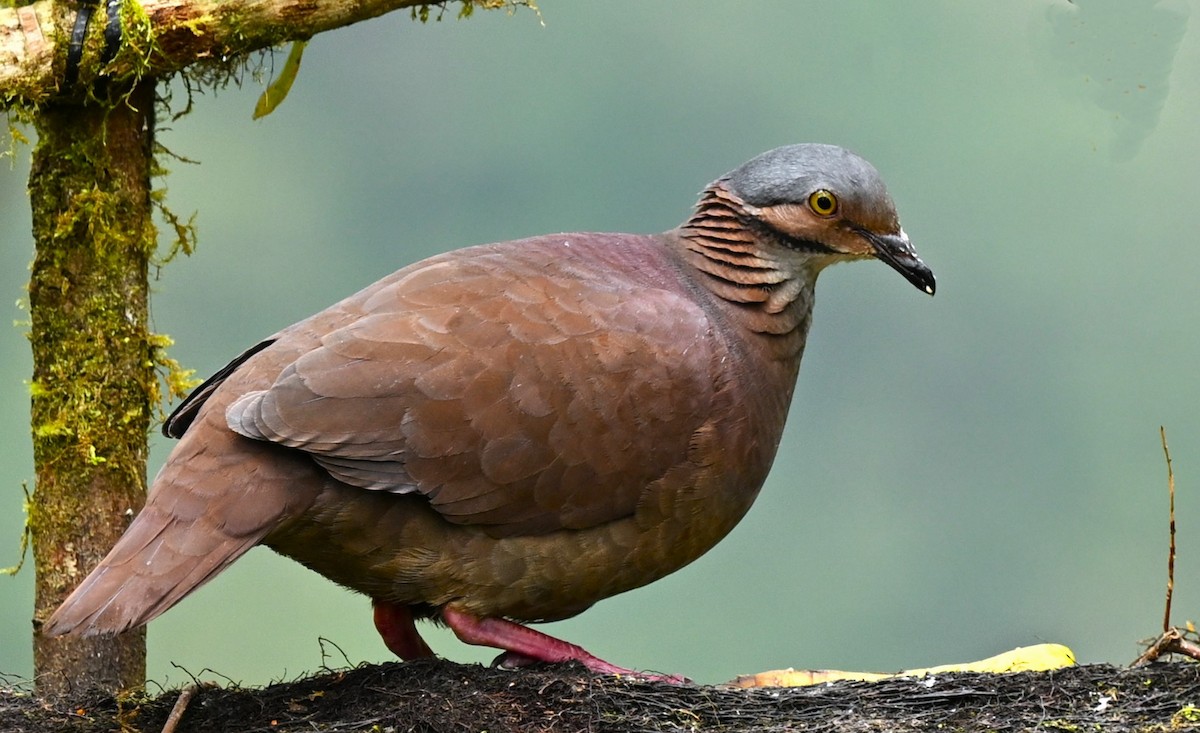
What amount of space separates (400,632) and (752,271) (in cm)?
158

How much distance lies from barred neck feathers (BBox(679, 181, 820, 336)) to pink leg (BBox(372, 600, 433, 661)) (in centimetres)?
142

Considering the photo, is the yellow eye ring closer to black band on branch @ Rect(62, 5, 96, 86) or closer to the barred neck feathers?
the barred neck feathers

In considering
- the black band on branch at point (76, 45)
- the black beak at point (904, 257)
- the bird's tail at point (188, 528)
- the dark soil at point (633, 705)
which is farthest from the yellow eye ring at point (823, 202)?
the black band on branch at point (76, 45)

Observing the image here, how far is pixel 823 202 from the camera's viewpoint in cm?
444

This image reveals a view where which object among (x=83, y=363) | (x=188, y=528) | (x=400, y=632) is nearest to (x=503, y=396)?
(x=188, y=528)

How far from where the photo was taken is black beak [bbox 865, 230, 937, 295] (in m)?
4.45

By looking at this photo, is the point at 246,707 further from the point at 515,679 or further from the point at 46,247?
the point at 46,247

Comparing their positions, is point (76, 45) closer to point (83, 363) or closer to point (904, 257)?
point (83, 363)

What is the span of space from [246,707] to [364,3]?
214cm

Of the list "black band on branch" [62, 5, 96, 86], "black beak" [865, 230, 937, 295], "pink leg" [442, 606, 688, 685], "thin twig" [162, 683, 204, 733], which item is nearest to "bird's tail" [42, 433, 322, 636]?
"thin twig" [162, 683, 204, 733]

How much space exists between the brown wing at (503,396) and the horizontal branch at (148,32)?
93 centimetres

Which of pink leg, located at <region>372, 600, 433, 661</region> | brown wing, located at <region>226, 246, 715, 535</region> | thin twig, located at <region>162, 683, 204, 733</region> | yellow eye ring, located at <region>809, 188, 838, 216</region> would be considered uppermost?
yellow eye ring, located at <region>809, 188, 838, 216</region>

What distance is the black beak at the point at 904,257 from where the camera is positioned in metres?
4.45

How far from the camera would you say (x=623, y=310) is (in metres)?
4.20
